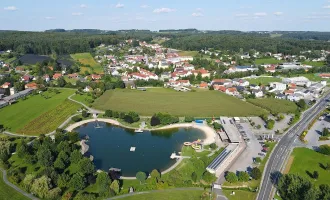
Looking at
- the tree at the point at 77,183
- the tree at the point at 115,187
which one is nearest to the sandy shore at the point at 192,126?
the tree at the point at 115,187

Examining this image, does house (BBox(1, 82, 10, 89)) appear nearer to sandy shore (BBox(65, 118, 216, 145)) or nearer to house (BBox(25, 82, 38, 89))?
house (BBox(25, 82, 38, 89))

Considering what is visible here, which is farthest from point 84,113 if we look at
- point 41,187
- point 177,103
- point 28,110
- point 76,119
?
point 41,187

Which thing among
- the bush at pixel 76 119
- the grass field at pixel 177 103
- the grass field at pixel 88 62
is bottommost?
the bush at pixel 76 119

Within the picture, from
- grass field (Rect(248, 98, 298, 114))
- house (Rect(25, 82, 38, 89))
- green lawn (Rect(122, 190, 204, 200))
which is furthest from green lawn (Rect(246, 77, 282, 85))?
house (Rect(25, 82, 38, 89))

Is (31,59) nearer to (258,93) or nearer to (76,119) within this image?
(76,119)

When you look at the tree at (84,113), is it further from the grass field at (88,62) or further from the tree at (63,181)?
the grass field at (88,62)

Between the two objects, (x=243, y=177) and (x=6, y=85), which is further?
(x=6, y=85)

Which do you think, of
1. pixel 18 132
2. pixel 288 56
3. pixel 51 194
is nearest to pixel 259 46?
pixel 288 56
